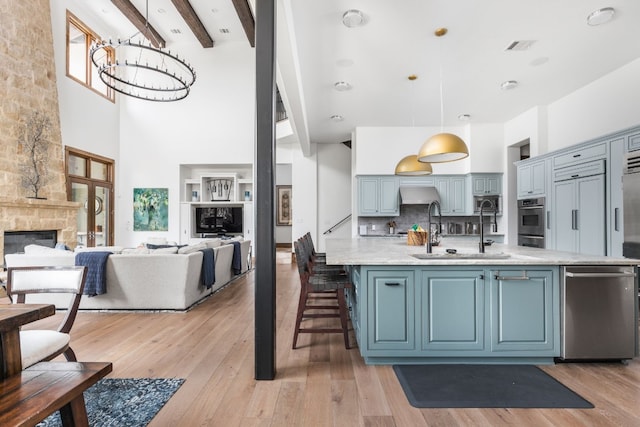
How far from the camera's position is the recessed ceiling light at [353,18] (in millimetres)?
3160

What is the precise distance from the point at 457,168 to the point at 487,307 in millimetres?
4832

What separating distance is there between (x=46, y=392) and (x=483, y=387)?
2382mm

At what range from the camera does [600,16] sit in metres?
3.21

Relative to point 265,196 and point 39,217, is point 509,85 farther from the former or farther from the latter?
point 39,217

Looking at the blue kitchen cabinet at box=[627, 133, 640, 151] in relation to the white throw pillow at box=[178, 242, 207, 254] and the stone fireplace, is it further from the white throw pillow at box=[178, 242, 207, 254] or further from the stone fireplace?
the stone fireplace

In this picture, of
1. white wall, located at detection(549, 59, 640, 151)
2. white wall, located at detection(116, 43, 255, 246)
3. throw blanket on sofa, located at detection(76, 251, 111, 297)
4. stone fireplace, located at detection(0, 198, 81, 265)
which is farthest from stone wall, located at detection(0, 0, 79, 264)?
white wall, located at detection(549, 59, 640, 151)

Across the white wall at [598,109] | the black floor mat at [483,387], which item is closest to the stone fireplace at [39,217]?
the black floor mat at [483,387]

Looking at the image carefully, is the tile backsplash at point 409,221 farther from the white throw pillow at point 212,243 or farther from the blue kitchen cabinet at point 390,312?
the blue kitchen cabinet at point 390,312

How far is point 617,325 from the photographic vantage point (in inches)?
102

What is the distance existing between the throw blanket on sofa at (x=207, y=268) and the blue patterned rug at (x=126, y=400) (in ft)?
7.47

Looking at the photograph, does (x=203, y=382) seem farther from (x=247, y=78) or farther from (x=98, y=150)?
(x=247, y=78)

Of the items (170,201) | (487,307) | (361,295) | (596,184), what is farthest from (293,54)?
(170,201)

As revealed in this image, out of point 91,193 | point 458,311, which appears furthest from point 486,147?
point 91,193

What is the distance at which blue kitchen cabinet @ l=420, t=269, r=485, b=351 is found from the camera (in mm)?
2621
